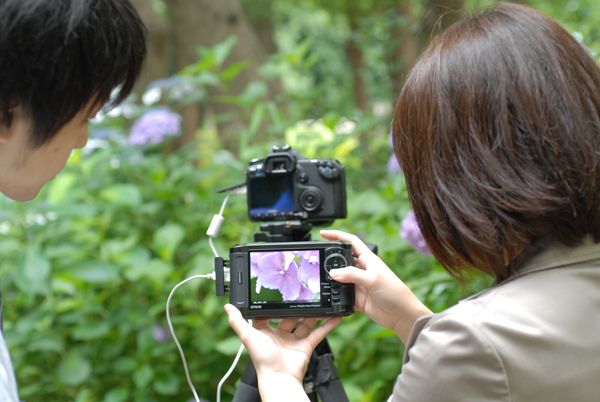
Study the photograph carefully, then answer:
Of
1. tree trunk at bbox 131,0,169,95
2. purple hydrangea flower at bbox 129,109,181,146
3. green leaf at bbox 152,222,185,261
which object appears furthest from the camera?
tree trunk at bbox 131,0,169,95

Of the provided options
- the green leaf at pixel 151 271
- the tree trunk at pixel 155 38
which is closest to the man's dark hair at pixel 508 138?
the green leaf at pixel 151 271

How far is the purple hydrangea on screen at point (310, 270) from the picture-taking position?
0.95m

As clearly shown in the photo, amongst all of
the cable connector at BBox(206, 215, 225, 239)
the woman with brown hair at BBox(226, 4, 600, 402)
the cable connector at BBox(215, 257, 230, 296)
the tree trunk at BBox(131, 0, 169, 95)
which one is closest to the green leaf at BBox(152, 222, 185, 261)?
the cable connector at BBox(206, 215, 225, 239)

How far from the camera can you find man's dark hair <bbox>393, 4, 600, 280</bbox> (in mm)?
715

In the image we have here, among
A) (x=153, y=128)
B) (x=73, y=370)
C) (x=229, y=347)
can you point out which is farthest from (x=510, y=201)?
(x=153, y=128)

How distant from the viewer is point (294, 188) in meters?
1.07

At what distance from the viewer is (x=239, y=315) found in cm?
93

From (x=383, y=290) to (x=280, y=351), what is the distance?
0.74ft

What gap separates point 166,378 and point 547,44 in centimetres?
140

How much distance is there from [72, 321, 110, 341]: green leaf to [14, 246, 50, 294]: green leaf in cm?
18

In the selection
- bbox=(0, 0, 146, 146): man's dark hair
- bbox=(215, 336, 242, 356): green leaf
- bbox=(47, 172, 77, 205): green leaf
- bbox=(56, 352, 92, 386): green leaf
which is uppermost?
bbox=(0, 0, 146, 146): man's dark hair

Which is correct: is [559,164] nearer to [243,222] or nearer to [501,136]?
[501,136]

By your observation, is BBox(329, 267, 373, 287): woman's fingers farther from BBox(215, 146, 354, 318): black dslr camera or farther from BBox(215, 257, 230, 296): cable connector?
BBox(215, 257, 230, 296): cable connector

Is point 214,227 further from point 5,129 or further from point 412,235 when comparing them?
point 412,235
